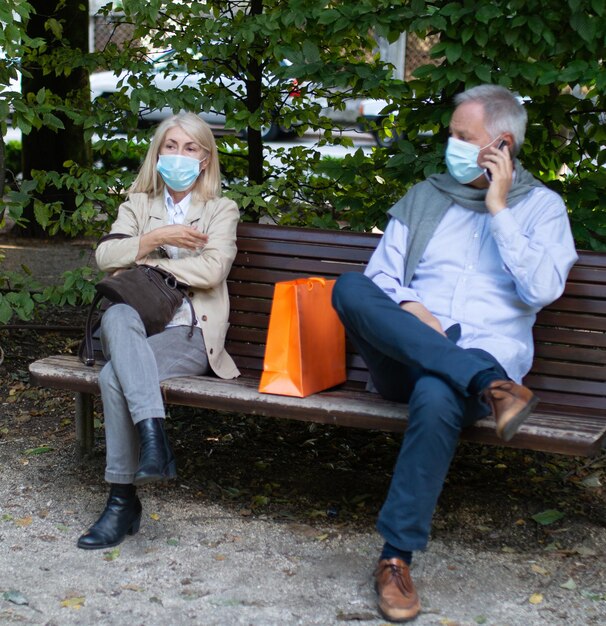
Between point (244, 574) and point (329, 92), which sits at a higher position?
point (329, 92)

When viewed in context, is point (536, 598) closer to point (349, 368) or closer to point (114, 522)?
Result: point (349, 368)

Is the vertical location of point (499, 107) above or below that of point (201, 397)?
above

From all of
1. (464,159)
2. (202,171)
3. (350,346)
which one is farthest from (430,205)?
(202,171)

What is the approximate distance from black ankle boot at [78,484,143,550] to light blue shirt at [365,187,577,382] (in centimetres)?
119

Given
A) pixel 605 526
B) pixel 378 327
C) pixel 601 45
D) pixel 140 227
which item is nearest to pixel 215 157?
pixel 140 227

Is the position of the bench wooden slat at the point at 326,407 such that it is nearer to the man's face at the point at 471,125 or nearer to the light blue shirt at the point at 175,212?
the light blue shirt at the point at 175,212

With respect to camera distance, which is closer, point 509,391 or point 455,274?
point 509,391

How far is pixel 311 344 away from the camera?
3.77 metres

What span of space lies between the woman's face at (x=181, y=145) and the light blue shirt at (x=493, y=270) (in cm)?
85

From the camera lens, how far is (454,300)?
376cm

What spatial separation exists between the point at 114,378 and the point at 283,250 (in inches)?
39.4

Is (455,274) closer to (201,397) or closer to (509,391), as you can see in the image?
(509,391)

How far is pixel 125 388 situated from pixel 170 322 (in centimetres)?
50

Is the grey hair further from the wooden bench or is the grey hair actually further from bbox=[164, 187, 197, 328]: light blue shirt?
bbox=[164, 187, 197, 328]: light blue shirt
